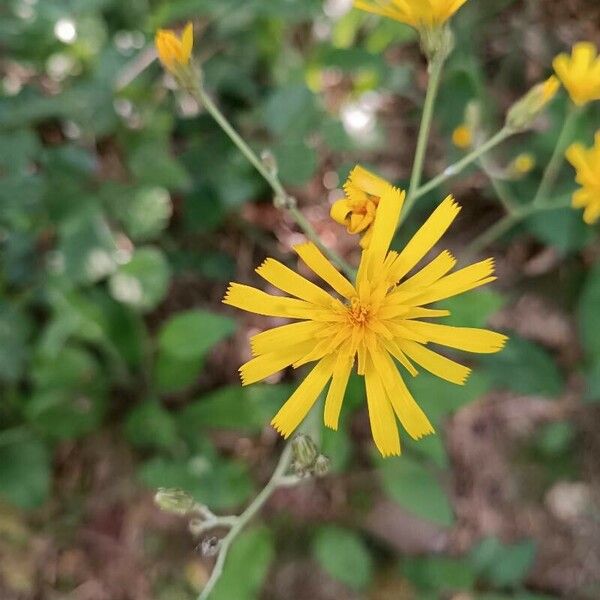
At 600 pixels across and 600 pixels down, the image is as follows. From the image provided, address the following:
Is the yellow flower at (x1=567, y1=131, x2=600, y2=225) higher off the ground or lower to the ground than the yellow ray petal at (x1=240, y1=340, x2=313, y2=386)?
higher

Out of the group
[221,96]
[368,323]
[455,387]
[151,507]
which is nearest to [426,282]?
[368,323]

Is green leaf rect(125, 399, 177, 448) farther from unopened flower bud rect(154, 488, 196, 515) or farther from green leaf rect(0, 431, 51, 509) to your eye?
unopened flower bud rect(154, 488, 196, 515)

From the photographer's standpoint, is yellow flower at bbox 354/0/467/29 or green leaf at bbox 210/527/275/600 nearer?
yellow flower at bbox 354/0/467/29

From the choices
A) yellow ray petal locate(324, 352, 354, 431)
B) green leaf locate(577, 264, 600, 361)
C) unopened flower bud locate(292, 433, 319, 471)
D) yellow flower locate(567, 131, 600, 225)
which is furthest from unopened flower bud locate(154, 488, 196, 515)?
green leaf locate(577, 264, 600, 361)

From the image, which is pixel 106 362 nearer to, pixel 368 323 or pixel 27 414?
pixel 27 414

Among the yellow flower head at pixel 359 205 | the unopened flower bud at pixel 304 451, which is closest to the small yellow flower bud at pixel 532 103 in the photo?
the yellow flower head at pixel 359 205

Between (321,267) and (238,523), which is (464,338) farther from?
(238,523)

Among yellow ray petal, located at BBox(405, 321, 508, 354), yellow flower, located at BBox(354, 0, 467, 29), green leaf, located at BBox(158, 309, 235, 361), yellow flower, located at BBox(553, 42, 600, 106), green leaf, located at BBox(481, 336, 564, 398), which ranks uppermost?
yellow flower, located at BBox(553, 42, 600, 106)
